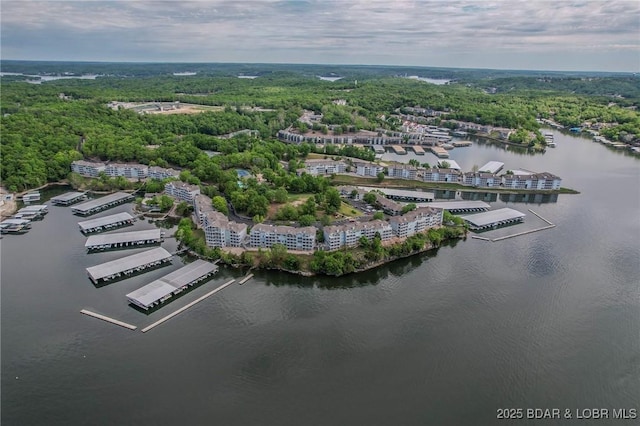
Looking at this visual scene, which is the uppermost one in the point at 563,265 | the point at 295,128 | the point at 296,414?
the point at 295,128

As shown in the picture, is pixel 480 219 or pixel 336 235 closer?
pixel 336 235

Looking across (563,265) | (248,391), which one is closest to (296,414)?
(248,391)

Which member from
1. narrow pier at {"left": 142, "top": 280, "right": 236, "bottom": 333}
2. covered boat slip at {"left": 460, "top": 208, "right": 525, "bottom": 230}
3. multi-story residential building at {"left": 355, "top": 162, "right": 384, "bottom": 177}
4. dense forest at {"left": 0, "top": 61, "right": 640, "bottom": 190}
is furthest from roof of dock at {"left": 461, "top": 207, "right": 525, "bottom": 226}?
dense forest at {"left": 0, "top": 61, "right": 640, "bottom": 190}

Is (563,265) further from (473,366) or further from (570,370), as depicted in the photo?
(473,366)

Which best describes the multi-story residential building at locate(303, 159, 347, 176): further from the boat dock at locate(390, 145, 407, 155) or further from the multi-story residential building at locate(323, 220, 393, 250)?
the multi-story residential building at locate(323, 220, 393, 250)

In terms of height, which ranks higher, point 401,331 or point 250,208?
point 250,208

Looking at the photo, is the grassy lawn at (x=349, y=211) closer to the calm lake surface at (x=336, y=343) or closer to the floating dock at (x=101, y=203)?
the calm lake surface at (x=336, y=343)

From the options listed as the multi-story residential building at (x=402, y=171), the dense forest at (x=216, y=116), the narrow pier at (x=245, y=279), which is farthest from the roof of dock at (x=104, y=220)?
the multi-story residential building at (x=402, y=171)
